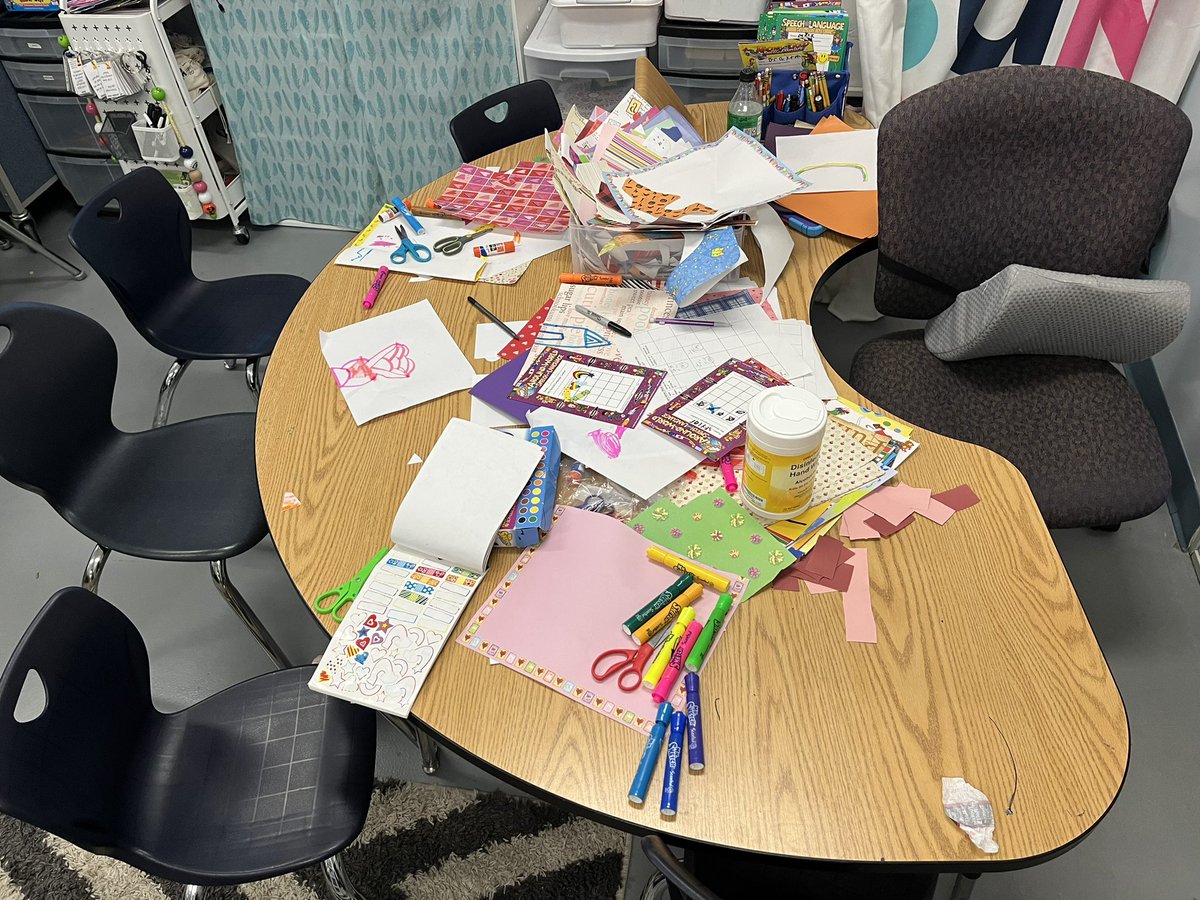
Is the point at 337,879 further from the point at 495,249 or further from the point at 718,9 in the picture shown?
the point at 718,9

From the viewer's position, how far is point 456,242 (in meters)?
1.64

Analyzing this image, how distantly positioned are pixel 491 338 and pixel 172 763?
830 mm

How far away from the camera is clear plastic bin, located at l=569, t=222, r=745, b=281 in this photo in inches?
57.4

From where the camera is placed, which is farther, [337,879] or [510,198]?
[510,198]

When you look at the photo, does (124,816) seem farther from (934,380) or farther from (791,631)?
(934,380)

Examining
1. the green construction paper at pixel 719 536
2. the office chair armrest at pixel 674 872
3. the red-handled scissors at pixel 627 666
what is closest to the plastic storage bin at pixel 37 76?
the green construction paper at pixel 719 536

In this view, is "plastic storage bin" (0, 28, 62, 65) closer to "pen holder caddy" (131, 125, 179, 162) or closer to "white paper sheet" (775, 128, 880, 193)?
"pen holder caddy" (131, 125, 179, 162)

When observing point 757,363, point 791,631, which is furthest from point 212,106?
point 791,631

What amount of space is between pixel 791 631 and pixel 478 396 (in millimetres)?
609

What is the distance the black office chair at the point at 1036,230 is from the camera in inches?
56.4

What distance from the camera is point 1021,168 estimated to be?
1.52m

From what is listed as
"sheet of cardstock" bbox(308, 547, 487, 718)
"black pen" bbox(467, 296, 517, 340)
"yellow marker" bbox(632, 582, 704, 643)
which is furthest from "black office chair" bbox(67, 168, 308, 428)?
"yellow marker" bbox(632, 582, 704, 643)

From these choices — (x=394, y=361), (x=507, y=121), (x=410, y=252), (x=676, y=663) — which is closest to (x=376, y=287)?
(x=410, y=252)

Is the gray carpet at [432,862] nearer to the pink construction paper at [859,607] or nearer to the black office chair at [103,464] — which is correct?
the black office chair at [103,464]
